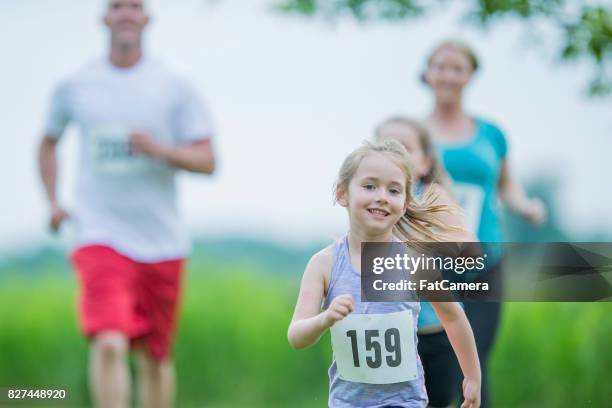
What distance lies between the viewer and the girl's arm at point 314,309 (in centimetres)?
249

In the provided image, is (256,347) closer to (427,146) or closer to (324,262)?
(427,146)

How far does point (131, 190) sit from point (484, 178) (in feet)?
3.68

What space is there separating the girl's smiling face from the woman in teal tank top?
685mm

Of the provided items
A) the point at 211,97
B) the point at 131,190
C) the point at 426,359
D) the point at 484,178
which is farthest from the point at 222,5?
the point at 426,359

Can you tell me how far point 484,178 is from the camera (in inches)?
144

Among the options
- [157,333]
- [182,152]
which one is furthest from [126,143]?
[157,333]

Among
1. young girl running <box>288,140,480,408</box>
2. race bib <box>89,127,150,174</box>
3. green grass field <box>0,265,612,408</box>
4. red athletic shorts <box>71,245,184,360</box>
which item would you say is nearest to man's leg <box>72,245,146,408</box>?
red athletic shorts <box>71,245,184,360</box>

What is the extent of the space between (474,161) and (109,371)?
129cm

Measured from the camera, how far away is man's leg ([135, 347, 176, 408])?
3.80 meters

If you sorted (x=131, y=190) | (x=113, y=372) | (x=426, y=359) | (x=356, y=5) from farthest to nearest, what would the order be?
(x=356, y=5) → (x=131, y=190) → (x=113, y=372) → (x=426, y=359)

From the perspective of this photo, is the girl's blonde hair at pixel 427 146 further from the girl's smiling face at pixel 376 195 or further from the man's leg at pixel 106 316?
the man's leg at pixel 106 316

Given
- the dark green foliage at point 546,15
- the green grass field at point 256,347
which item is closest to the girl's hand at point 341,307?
the green grass field at point 256,347

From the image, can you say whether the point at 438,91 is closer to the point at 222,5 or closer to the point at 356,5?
the point at 356,5

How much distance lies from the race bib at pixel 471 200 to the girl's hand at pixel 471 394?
2.47 feet
